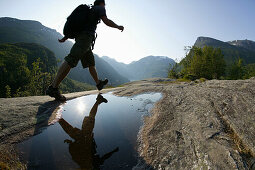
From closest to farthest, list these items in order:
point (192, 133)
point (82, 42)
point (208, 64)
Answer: point (192, 133) < point (82, 42) < point (208, 64)

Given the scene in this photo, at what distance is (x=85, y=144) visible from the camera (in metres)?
2.00

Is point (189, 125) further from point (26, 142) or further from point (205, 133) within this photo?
point (26, 142)

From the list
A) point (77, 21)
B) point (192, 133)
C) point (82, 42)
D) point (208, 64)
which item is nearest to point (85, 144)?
point (192, 133)

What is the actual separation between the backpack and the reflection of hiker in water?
263 cm

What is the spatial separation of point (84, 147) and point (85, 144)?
82mm

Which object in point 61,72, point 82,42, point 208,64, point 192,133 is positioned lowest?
point 192,133

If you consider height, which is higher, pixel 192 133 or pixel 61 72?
pixel 61 72

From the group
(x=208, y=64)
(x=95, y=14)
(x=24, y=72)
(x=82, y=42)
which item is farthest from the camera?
(x=208, y=64)

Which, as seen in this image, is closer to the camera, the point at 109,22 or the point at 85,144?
the point at 85,144

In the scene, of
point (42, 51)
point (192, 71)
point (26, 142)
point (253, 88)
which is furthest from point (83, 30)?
point (42, 51)

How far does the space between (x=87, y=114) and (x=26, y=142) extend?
1.38m

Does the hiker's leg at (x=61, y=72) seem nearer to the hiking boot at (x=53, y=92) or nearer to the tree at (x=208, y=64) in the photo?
the hiking boot at (x=53, y=92)

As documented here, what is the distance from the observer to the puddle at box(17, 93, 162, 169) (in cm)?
166

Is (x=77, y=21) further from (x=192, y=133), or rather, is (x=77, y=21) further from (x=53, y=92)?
(x=192, y=133)
